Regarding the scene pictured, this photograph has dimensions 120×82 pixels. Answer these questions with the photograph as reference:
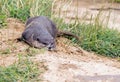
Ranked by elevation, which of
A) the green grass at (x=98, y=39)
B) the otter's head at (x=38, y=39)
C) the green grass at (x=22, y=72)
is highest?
the otter's head at (x=38, y=39)

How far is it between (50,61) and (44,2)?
2597 millimetres

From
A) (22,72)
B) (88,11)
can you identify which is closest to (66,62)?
(22,72)

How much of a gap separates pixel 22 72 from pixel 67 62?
75 cm

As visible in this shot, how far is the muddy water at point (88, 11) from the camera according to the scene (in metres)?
7.26

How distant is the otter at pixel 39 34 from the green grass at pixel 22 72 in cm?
70

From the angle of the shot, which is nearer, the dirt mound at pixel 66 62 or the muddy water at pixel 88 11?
the dirt mound at pixel 66 62

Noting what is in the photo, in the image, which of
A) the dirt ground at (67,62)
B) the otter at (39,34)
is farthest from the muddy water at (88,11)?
the dirt ground at (67,62)

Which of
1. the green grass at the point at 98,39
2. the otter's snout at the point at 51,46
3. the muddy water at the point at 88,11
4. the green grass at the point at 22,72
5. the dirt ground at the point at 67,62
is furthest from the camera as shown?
the muddy water at the point at 88,11

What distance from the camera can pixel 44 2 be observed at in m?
7.46

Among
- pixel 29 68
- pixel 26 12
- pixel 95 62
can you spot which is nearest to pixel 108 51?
pixel 95 62

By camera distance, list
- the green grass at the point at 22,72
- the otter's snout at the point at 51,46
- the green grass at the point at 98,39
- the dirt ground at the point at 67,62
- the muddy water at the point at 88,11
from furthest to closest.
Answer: the muddy water at the point at 88,11 < the green grass at the point at 98,39 < the otter's snout at the point at 51,46 < the dirt ground at the point at 67,62 < the green grass at the point at 22,72

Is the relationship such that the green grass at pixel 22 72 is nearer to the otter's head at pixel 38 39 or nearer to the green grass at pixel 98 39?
the otter's head at pixel 38 39

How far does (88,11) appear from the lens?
9.06 meters

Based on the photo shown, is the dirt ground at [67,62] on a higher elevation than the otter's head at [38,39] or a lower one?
lower
